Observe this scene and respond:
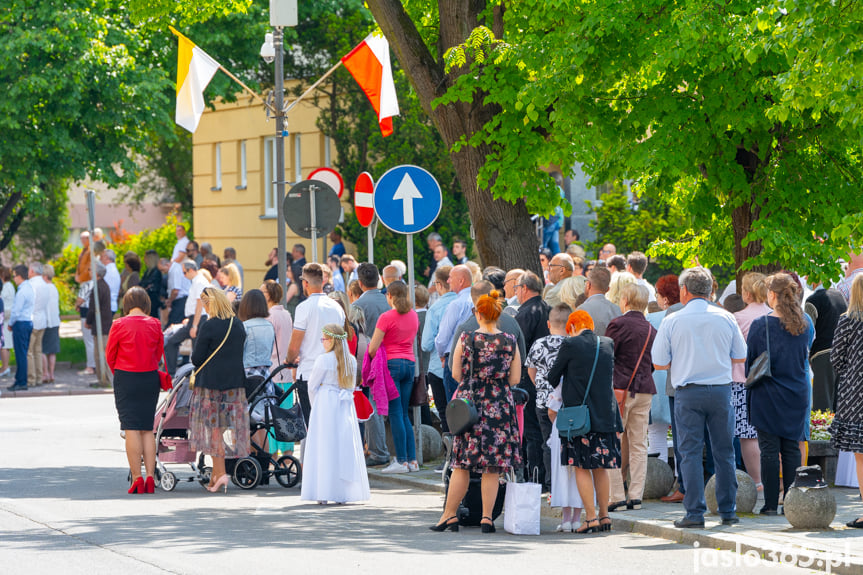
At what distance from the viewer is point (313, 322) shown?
12578 millimetres

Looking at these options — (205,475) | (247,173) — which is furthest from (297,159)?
(205,475)

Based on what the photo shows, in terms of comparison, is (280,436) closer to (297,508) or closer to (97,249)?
(297,508)

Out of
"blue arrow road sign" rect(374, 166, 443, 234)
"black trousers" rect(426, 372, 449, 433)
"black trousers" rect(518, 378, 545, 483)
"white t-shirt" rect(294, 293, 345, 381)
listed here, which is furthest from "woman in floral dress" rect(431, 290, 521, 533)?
"blue arrow road sign" rect(374, 166, 443, 234)

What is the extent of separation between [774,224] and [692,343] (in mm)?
4133

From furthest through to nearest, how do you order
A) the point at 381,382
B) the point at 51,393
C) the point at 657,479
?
the point at 51,393 < the point at 381,382 < the point at 657,479

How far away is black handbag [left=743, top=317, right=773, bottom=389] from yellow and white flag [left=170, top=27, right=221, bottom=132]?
1080cm

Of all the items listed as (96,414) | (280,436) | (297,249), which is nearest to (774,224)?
(280,436)

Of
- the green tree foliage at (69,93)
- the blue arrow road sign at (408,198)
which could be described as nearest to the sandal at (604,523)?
the blue arrow road sign at (408,198)

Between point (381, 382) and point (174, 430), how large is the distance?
2198mm

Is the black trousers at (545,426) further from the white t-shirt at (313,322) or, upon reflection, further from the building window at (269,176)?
the building window at (269,176)

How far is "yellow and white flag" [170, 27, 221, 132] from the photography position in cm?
1870

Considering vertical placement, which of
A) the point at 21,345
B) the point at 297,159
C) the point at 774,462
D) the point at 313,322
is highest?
the point at 297,159

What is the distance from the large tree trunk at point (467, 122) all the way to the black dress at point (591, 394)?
517 centimetres

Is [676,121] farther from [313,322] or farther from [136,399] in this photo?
[136,399]
